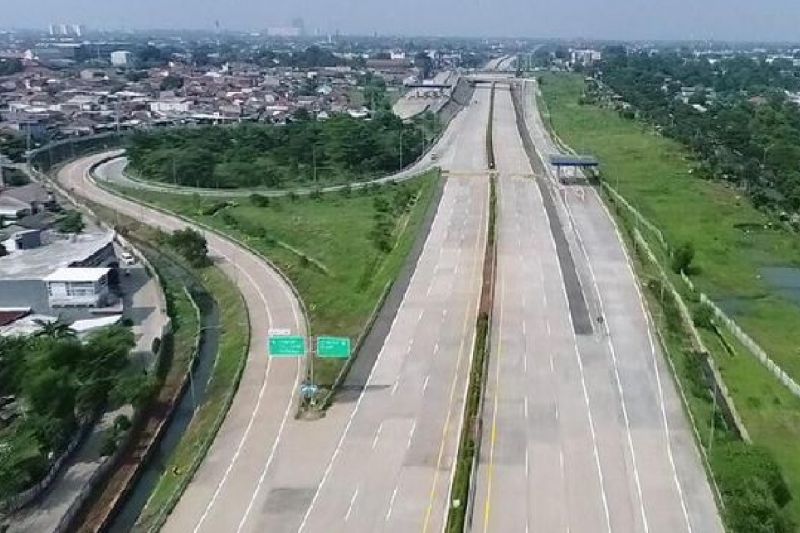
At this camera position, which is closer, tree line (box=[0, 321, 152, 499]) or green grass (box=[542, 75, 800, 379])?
tree line (box=[0, 321, 152, 499])

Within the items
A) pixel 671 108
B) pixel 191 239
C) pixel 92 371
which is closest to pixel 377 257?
pixel 191 239

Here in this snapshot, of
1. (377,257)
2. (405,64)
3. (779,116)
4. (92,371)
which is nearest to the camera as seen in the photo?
(92,371)

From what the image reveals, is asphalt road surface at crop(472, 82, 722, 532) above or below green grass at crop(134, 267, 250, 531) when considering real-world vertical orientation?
above

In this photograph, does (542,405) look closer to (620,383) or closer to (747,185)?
(620,383)

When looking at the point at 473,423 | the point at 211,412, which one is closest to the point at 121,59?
the point at 211,412

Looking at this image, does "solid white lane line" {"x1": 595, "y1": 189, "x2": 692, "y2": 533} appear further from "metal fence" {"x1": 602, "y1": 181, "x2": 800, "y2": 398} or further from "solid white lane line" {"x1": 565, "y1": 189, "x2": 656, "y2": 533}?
"metal fence" {"x1": 602, "y1": 181, "x2": 800, "y2": 398}

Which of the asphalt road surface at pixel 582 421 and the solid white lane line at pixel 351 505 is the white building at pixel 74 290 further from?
the solid white lane line at pixel 351 505

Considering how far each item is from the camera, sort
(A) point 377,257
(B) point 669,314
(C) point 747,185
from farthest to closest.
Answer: (C) point 747,185 → (A) point 377,257 → (B) point 669,314

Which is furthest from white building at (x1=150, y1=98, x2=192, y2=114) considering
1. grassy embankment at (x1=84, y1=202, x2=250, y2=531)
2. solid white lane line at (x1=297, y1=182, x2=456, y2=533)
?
solid white lane line at (x1=297, y1=182, x2=456, y2=533)
